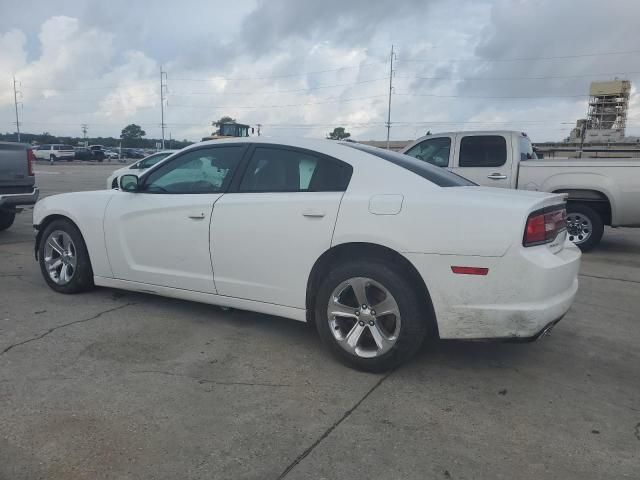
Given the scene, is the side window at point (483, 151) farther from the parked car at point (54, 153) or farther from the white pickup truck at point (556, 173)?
the parked car at point (54, 153)

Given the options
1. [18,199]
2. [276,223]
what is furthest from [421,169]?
[18,199]

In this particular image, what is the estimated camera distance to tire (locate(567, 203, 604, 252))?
841 centimetres

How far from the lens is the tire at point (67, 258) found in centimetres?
520

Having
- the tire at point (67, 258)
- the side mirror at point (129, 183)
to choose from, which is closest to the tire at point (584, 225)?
the side mirror at point (129, 183)

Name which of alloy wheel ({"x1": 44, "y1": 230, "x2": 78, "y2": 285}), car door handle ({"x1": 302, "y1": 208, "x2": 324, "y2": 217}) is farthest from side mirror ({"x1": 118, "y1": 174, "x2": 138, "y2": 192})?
car door handle ({"x1": 302, "y1": 208, "x2": 324, "y2": 217})

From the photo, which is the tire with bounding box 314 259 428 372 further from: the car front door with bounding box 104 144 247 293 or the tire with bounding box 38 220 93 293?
the tire with bounding box 38 220 93 293

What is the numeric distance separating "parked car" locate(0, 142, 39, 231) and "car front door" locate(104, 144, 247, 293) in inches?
174

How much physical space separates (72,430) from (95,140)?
135 m

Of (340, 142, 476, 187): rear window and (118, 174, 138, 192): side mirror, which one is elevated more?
(340, 142, 476, 187): rear window

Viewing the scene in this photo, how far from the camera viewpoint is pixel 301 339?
434cm

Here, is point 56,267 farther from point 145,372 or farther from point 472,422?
point 472,422

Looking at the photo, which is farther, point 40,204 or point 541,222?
point 40,204

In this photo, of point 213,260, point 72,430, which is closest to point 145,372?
point 72,430

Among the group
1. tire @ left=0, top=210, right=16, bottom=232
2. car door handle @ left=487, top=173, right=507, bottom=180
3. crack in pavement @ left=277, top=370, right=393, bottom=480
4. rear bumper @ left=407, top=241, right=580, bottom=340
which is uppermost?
car door handle @ left=487, top=173, right=507, bottom=180
